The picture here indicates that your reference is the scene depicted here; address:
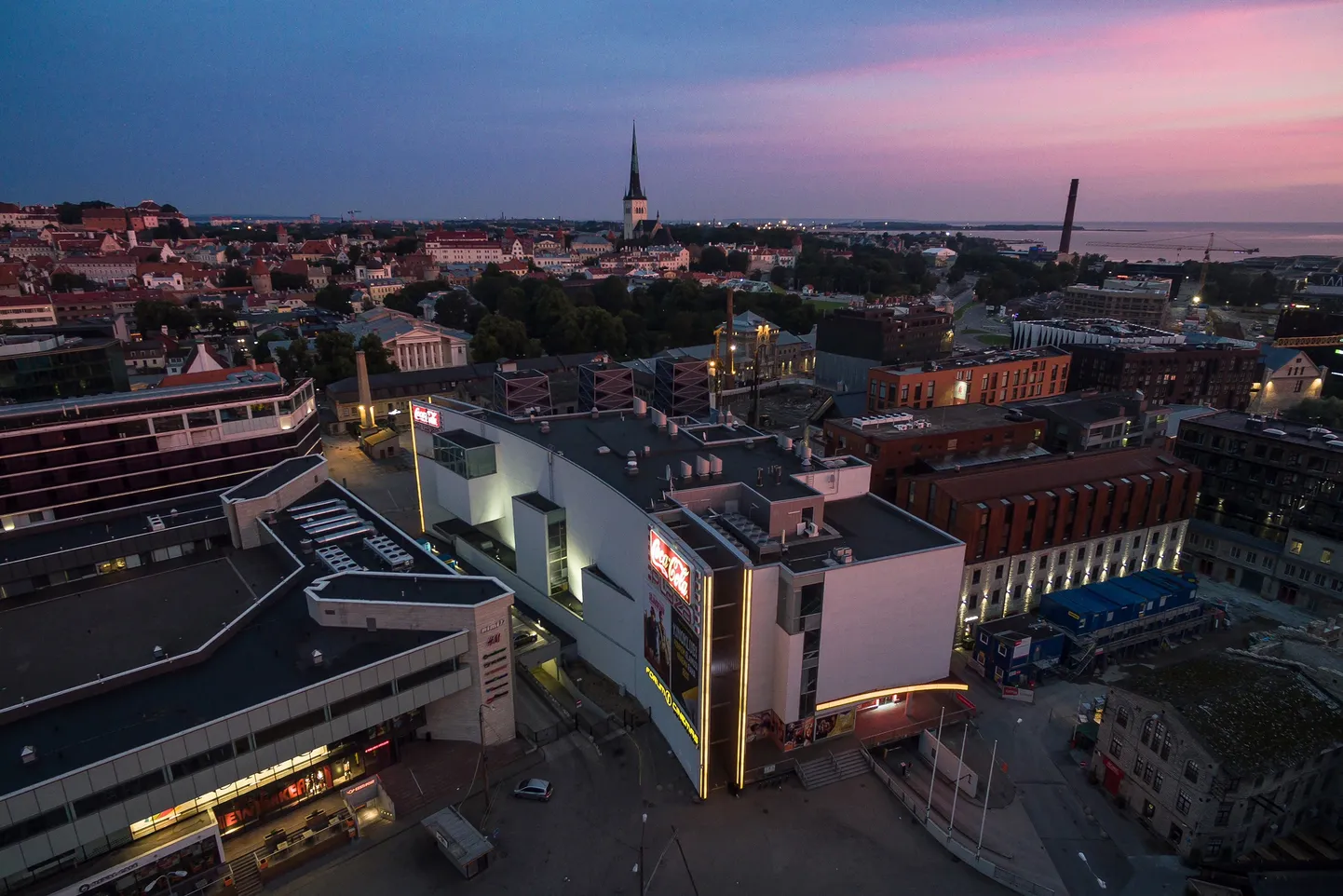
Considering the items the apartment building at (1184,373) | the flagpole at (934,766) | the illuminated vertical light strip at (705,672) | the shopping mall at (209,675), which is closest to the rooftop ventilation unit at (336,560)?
the shopping mall at (209,675)

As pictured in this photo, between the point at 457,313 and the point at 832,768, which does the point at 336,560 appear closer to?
the point at 832,768

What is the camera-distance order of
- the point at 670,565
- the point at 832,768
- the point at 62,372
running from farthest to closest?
the point at 62,372 → the point at 832,768 → the point at 670,565

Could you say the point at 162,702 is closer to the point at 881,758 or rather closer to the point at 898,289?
the point at 881,758

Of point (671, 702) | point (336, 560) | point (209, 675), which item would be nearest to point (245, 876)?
point (209, 675)

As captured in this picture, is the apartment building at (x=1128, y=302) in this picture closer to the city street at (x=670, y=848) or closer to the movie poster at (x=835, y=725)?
the movie poster at (x=835, y=725)

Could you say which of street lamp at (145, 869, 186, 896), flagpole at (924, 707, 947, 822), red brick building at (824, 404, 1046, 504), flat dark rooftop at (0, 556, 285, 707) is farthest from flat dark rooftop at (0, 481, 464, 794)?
red brick building at (824, 404, 1046, 504)

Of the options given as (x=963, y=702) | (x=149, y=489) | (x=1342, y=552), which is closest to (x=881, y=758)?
(x=963, y=702)
